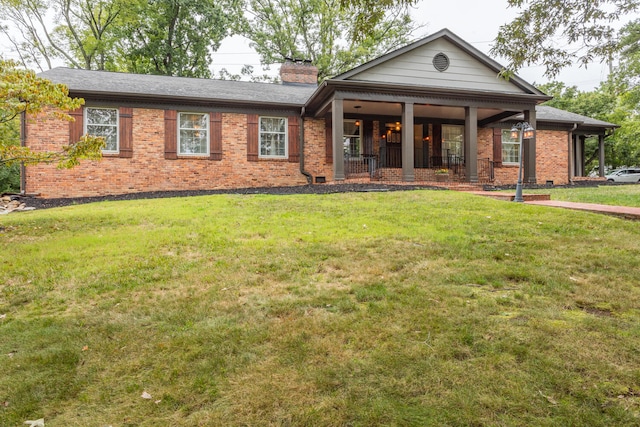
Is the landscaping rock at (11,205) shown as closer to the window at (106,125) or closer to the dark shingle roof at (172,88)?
the window at (106,125)

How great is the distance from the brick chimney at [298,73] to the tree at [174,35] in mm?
7401

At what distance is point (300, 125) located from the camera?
44.4 feet

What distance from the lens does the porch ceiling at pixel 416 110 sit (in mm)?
13081

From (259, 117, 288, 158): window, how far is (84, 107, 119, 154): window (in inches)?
189

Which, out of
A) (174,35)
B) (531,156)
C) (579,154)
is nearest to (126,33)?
(174,35)

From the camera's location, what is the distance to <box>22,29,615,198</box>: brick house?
1158cm

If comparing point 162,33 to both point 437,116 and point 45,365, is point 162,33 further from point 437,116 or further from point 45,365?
point 45,365

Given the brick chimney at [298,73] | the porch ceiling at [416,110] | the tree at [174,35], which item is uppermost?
the tree at [174,35]

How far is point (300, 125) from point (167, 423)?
1263 centimetres

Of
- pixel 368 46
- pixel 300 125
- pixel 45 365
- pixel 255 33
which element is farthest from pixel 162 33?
pixel 45 365

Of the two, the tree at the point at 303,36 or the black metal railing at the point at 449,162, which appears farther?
the tree at the point at 303,36

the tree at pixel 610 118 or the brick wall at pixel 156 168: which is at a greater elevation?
the tree at pixel 610 118

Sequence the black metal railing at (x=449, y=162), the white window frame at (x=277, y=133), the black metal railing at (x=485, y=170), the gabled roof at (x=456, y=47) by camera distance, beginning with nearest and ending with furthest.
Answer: the gabled roof at (x=456, y=47) → the white window frame at (x=277, y=133) → the black metal railing at (x=485, y=170) → the black metal railing at (x=449, y=162)

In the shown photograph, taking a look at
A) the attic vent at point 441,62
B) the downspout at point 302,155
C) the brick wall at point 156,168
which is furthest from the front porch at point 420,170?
the attic vent at point 441,62
